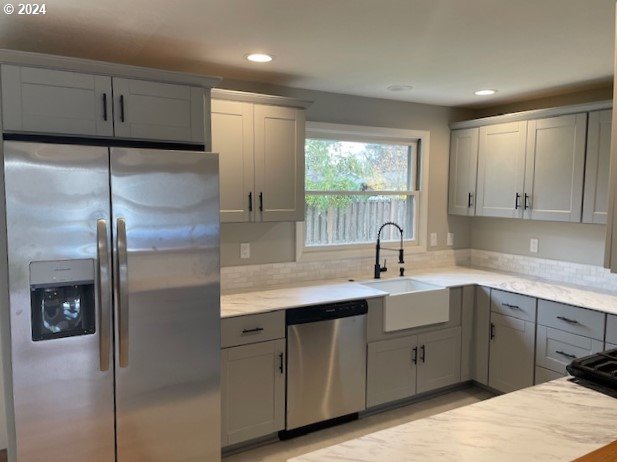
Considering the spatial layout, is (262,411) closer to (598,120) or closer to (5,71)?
(5,71)

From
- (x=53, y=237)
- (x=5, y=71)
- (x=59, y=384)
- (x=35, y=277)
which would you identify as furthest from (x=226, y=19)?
(x=59, y=384)

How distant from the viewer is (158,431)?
2.37 meters

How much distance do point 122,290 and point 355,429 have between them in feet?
6.15

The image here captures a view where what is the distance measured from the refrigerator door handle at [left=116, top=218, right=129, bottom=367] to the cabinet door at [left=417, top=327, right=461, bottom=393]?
6.86 feet

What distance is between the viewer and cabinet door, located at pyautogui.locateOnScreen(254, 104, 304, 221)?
125 inches

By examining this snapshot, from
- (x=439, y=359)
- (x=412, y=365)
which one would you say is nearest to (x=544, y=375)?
(x=439, y=359)

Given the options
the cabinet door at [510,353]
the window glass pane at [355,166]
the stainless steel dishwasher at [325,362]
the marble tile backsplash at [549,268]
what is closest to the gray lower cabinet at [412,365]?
the stainless steel dishwasher at [325,362]

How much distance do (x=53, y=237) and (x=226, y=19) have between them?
1216mm

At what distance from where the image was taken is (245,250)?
11.3 feet

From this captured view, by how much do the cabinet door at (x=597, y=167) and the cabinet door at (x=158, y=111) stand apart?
2.66 metres

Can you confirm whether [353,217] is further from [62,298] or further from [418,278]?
[62,298]

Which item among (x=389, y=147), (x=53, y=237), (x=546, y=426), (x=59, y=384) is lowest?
(x=59, y=384)

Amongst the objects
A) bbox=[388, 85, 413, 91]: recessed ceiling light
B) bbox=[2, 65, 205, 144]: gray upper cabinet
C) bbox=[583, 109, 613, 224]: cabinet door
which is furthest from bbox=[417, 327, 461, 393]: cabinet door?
bbox=[2, 65, 205, 144]: gray upper cabinet

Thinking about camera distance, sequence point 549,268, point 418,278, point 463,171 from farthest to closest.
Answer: point 463,171, point 549,268, point 418,278
